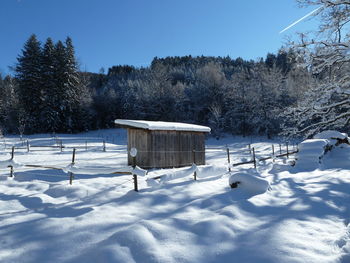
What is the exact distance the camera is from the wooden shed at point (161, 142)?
475 inches

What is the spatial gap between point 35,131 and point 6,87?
55.7ft

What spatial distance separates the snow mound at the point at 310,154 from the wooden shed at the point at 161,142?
5121mm

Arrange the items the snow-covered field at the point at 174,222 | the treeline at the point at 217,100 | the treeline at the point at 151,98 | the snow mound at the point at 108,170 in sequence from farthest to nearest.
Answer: the treeline at the point at 151,98
the treeline at the point at 217,100
the snow mound at the point at 108,170
the snow-covered field at the point at 174,222

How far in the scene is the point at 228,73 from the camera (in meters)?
61.4

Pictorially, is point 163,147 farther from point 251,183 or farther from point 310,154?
point 310,154

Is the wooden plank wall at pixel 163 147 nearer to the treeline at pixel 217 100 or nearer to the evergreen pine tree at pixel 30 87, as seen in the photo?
the treeline at pixel 217 100

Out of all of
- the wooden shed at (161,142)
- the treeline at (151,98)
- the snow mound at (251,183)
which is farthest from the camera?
the treeline at (151,98)

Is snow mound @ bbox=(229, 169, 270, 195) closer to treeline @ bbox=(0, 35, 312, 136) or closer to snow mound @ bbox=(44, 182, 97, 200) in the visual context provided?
snow mound @ bbox=(44, 182, 97, 200)

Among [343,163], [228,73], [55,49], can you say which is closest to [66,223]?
[343,163]

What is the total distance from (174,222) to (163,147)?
8070 mm

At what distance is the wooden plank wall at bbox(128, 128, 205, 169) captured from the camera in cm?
1211

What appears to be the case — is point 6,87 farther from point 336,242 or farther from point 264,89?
point 336,242

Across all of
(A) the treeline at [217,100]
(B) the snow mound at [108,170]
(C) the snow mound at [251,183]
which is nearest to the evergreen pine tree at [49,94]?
(A) the treeline at [217,100]

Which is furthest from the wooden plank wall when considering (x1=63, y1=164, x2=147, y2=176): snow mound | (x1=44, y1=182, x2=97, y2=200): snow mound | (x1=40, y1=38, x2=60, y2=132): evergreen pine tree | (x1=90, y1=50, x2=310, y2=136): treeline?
(x1=40, y1=38, x2=60, y2=132): evergreen pine tree
